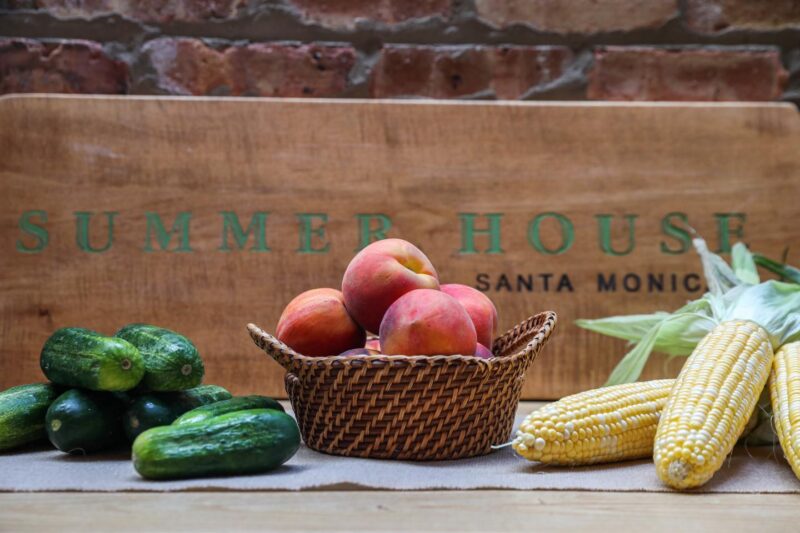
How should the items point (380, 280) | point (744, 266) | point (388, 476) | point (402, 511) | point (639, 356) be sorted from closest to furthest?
point (402, 511) → point (388, 476) → point (380, 280) → point (639, 356) → point (744, 266)

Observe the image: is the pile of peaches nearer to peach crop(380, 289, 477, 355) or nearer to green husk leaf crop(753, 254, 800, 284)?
peach crop(380, 289, 477, 355)

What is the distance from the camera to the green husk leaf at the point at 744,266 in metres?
1.25

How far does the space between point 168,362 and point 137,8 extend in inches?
35.6

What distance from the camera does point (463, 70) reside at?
1588 mm

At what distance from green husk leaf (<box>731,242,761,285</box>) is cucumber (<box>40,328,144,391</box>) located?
0.88m

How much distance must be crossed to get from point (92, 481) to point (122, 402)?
0.16m

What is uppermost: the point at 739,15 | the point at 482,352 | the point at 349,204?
the point at 739,15

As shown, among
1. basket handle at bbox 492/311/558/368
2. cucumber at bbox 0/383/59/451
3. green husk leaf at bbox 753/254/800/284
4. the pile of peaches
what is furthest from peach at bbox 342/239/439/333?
green husk leaf at bbox 753/254/800/284

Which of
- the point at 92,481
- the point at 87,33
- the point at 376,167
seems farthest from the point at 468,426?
the point at 87,33

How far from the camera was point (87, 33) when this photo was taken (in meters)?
1.56

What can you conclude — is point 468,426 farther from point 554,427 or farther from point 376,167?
point 376,167

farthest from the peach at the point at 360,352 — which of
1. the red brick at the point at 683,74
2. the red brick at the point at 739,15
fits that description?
the red brick at the point at 739,15

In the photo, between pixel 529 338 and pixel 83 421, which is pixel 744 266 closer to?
pixel 529 338

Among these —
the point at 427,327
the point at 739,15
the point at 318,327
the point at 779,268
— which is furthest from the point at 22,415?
the point at 739,15
